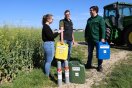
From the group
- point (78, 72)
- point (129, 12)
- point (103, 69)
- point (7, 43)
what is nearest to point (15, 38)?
point (7, 43)

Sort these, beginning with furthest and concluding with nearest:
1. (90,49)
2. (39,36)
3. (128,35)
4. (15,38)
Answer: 1. (128,35)
2. (39,36)
3. (90,49)
4. (15,38)

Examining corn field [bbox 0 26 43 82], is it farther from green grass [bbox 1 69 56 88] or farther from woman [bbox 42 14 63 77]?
woman [bbox 42 14 63 77]

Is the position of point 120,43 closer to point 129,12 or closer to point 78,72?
point 129,12

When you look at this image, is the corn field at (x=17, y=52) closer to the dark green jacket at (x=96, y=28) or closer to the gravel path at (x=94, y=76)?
the gravel path at (x=94, y=76)

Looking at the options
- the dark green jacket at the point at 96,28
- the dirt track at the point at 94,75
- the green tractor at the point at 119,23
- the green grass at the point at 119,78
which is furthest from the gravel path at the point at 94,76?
the green tractor at the point at 119,23

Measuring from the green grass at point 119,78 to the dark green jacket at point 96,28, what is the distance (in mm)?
1124

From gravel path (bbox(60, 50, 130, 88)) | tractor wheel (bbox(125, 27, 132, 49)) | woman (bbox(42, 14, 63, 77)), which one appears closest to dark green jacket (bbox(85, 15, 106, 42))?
gravel path (bbox(60, 50, 130, 88))

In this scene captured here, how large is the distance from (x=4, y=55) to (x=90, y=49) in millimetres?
3020

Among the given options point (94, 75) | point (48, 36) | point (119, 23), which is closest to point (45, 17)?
point (48, 36)

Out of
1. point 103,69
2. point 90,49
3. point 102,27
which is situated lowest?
point 103,69

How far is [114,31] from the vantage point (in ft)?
56.9

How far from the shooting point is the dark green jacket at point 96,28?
9523mm

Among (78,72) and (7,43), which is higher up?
(7,43)

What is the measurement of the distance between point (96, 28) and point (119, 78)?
1.67m
